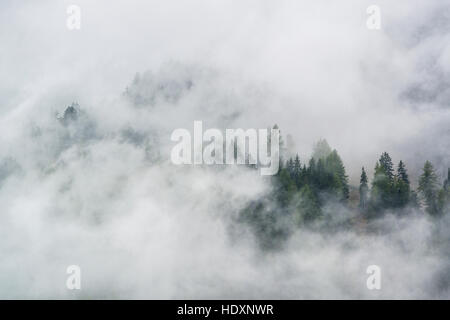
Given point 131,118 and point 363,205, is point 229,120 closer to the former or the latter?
point 131,118

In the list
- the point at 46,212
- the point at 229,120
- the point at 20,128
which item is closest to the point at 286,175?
the point at 229,120

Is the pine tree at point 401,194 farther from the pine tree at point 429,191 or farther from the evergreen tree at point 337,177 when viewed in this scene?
the evergreen tree at point 337,177

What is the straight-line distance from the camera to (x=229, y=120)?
146875 mm

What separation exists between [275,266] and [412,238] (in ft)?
84.5

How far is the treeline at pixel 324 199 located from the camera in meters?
90.0

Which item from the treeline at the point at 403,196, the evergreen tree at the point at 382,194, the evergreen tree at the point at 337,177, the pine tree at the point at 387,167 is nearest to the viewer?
the treeline at the point at 403,196

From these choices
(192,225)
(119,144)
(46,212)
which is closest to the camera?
(192,225)

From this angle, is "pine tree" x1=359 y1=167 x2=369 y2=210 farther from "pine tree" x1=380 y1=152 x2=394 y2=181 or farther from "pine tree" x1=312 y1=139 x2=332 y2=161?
"pine tree" x1=312 y1=139 x2=332 y2=161

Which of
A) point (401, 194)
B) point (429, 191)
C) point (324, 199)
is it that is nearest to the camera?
point (401, 194)

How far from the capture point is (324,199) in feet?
302

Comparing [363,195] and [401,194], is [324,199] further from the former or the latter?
[401,194]

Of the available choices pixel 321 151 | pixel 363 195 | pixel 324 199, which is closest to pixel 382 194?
pixel 363 195

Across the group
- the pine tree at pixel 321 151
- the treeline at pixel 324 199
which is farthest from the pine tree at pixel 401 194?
the pine tree at pixel 321 151

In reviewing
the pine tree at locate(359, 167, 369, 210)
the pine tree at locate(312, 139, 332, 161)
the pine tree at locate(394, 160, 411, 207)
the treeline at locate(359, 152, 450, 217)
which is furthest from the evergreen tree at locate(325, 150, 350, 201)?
the pine tree at locate(394, 160, 411, 207)
